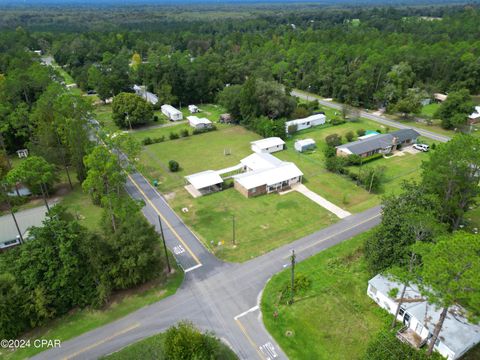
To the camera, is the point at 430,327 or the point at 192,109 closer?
the point at 430,327

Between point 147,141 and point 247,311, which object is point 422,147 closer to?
point 247,311

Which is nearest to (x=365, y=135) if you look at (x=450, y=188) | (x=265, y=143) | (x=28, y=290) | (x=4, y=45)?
(x=265, y=143)

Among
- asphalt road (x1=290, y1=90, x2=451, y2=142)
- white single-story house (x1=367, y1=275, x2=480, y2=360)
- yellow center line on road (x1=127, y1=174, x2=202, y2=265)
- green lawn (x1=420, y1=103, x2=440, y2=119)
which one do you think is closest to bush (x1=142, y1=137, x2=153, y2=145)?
→ yellow center line on road (x1=127, y1=174, x2=202, y2=265)

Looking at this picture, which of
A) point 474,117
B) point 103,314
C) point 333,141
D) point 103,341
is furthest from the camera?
point 474,117

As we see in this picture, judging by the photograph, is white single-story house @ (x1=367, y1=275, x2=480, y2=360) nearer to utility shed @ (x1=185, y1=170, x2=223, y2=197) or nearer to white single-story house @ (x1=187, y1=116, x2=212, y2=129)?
utility shed @ (x1=185, y1=170, x2=223, y2=197)

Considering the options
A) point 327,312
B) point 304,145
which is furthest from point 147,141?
point 327,312

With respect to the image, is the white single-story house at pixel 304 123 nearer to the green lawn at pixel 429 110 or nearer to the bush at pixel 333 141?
the bush at pixel 333 141

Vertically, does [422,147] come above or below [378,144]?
below

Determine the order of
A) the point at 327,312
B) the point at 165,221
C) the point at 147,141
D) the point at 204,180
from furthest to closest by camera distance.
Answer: the point at 147,141 < the point at 204,180 < the point at 165,221 < the point at 327,312
